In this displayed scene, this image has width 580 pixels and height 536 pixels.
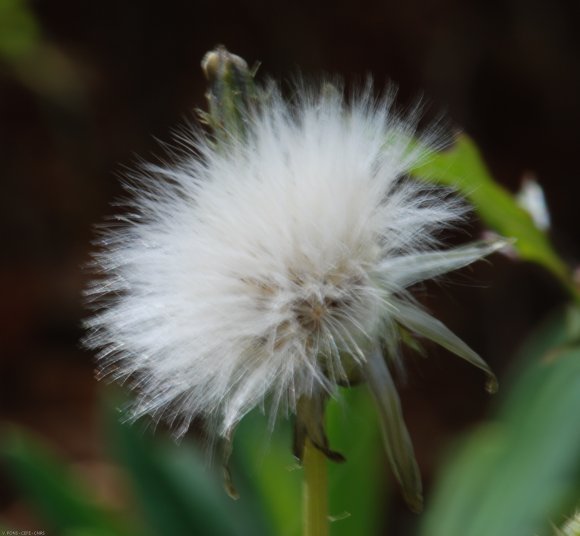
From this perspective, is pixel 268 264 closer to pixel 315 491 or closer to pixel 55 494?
pixel 315 491

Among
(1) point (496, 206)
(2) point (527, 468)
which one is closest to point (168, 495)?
(2) point (527, 468)

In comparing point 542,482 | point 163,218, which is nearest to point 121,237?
point 163,218

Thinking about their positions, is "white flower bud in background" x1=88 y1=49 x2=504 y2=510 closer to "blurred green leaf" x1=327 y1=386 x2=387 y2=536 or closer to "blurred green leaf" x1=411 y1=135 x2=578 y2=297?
"blurred green leaf" x1=411 y1=135 x2=578 y2=297

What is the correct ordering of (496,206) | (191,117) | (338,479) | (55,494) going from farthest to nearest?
1. (191,117)
2. (55,494)
3. (338,479)
4. (496,206)

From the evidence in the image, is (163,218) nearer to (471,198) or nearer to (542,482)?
(471,198)

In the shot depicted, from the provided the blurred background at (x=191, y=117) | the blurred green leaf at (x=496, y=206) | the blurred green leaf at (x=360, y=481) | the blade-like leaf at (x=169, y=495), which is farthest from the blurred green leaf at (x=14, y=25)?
the blurred green leaf at (x=496, y=206)

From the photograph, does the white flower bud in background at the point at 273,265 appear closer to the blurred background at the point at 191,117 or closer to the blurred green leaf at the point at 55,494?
the blurred green leaf at the point at 55,494
